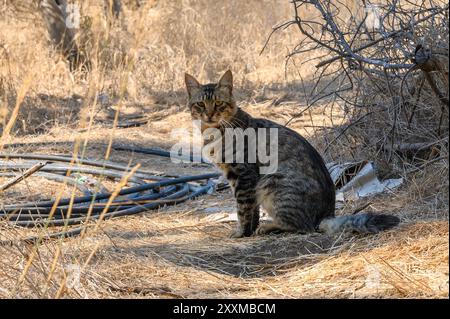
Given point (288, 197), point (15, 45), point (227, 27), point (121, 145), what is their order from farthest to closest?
1. point (227, 27)
2. point (15, 45)
3. point (121, 145)
4. point (288, 197)

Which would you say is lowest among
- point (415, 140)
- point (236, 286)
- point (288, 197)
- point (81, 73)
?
point (236, 286)

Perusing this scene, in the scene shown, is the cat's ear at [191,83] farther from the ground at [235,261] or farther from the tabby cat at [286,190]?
the ground at [235,261]

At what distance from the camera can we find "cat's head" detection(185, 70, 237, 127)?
598 centimetres

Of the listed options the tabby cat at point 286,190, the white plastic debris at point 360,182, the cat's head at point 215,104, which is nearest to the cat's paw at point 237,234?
the tabby cat at point 286,190

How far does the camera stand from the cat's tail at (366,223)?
4.73 m

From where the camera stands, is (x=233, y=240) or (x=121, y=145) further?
(x=121, y=145)

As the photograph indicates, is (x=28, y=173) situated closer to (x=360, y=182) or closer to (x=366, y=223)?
(x=366, y=223)

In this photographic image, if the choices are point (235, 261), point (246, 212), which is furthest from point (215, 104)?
point (235, 261)

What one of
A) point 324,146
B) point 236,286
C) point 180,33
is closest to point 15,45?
point 180,33

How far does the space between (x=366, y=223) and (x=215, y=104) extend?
1755 millimetres

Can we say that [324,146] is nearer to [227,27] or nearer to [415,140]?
[415,140]

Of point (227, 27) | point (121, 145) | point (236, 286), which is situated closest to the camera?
point (236, 286)

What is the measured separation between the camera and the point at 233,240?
548 cm
